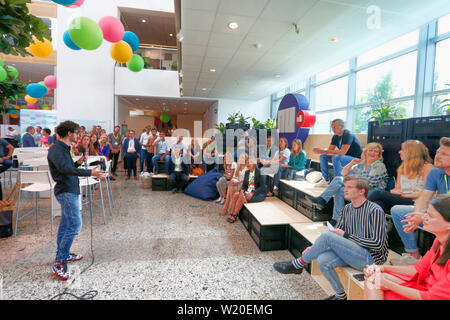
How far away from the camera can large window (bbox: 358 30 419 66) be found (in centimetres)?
448

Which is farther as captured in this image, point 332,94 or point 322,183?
point 332,94

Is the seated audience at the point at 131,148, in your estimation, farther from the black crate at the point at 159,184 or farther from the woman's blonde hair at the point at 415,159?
the woman's blonde hair at the point at 415,159

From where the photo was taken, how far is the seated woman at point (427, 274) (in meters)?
1.10

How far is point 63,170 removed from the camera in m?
2.05

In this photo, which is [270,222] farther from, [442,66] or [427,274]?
[442,66]

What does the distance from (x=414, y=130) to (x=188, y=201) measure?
3983mm

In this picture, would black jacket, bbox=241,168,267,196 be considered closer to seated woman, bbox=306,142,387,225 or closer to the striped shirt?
seated woman, bbox=306,142,387,225

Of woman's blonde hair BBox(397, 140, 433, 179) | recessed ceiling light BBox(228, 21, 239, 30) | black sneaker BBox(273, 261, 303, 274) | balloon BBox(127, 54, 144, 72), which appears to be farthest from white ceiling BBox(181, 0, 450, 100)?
black sneaker BBox(273, 261, 303, 274)

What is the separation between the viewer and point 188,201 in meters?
4.91

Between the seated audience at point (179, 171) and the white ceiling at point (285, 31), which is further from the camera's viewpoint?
the seated audience at point (179, 171)

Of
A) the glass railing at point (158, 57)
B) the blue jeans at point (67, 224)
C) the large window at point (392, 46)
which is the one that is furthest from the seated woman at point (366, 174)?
the glass railing at point (158, 57)

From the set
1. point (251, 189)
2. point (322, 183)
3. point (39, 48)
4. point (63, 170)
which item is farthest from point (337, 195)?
point (39, 48)

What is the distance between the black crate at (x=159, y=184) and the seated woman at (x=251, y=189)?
2.68m

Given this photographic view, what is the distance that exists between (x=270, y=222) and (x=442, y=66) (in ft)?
14.5
